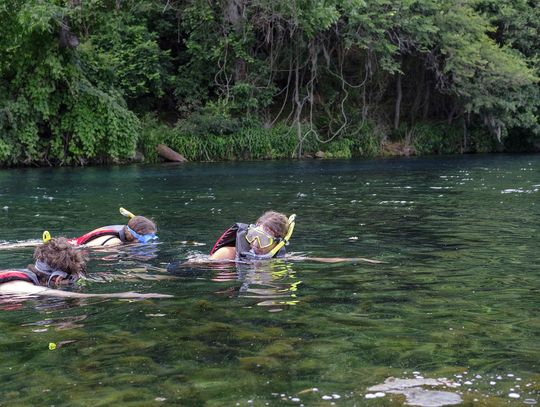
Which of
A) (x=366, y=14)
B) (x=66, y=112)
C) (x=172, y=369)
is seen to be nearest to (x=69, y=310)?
(x=172, y=369)

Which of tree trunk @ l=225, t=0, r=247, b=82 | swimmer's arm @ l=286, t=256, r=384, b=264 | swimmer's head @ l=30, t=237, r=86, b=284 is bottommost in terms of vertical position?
swimmer's arm @ l=286, t=256, r=384, b=264

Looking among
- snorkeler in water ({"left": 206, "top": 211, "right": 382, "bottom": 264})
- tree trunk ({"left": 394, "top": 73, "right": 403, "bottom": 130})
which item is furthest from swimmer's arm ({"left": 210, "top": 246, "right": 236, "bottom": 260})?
tree trunk ({"left": 394, "top": 73, "right": 403, "bottom": 130})

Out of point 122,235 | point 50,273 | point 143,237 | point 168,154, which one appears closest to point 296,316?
point 50,273

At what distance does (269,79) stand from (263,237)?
25.7 m

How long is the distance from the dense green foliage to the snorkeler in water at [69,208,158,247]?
16.5m

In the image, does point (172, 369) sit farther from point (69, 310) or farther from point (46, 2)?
point (46, 2)

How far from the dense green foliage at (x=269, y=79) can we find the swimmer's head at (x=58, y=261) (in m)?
19.6

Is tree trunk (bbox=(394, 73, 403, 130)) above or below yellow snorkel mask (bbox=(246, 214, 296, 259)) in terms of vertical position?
above

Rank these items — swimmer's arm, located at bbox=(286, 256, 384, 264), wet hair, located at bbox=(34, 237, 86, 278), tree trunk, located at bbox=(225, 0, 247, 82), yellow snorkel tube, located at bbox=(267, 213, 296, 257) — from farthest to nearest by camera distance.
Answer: tree trunk, located at bbox=(225, 0, 247, 82)
swimmer's arm, located at bbox=(286, 256, 384, 264)
yellow snorkel tube, located at bbox=(267, 213, 296, 257)
wet hair, located at bbox=(34, 237, 86, 278)

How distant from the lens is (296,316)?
6.52 meters

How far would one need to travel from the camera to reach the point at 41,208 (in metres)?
15.3

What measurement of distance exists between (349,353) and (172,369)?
3.92ft

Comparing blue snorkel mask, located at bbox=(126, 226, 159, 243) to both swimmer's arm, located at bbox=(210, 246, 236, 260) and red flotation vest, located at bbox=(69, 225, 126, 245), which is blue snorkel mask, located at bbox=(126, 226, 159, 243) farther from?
swimmer's arm, located at bbox=(210, 246, 236, 260)

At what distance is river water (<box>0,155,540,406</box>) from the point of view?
4.82 meters
